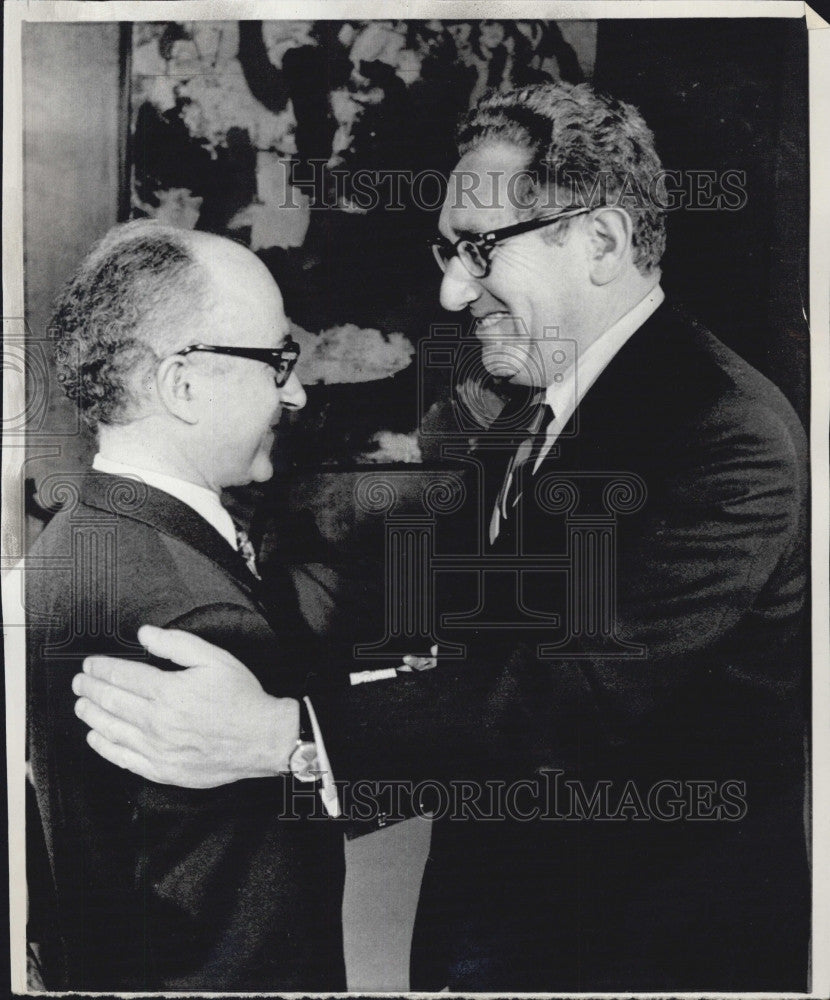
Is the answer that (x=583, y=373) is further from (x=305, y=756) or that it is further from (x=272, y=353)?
(x=305, y=756)

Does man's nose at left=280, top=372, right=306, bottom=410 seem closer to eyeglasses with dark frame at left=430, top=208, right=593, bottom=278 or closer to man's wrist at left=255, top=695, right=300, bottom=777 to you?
eyeglasses with dark frame at left=430, top=208, right=593, bottom=278

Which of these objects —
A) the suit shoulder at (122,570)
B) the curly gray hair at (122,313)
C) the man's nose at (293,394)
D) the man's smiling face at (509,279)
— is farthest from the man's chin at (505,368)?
the suit shoulder at (122,570)

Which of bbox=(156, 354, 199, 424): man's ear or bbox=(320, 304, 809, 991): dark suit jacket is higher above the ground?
bbox=(156, 354, 199, 424): man's ear

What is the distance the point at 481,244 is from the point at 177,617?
3.94 ft

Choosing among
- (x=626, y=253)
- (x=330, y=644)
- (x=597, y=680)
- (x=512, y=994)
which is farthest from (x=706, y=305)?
(x=512, y=994)

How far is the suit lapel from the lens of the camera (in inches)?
89.6

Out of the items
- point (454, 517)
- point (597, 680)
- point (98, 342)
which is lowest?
point (597, 680)

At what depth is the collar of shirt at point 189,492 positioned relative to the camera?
2311 mm

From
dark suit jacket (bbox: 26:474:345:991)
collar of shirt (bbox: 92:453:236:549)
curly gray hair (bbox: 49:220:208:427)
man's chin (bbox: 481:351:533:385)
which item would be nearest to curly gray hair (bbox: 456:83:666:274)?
man's chin (bbox: 481:351:533:385)

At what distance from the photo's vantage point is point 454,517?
238 cm

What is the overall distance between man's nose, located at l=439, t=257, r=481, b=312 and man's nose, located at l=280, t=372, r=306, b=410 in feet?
1.38

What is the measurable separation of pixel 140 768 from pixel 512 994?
1.13m

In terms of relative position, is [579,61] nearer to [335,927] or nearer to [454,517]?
[454,517]

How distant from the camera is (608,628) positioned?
7.68 ft
